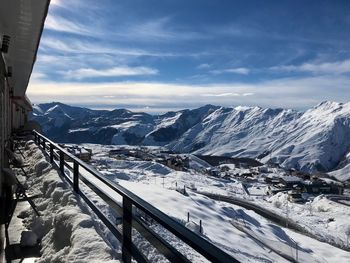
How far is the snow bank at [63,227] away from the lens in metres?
4.23

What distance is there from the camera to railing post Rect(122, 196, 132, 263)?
3809 millimetres

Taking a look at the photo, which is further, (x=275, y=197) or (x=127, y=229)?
(x=275, y=197)

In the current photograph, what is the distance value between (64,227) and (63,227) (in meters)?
0.04


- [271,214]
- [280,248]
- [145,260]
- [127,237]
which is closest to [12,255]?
[127,237]

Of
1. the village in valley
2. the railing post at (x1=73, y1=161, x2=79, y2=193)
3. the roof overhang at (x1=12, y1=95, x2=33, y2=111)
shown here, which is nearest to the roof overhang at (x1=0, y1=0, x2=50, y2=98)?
the railing post at (x1=73, y1=161, x2=79, y2=193)

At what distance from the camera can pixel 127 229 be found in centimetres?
392

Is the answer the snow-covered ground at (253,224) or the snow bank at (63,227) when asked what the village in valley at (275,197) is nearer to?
the snow-covered ground at (253,224)

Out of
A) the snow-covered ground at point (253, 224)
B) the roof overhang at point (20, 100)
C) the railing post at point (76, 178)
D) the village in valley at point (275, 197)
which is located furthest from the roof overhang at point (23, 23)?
the village in valley at point (275, 197)

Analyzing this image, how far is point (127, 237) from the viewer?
3.96m

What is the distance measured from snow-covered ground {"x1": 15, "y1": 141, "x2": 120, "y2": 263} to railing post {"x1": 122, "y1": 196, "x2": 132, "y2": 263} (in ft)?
0.39

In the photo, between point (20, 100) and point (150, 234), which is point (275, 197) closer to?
point (20, 100)

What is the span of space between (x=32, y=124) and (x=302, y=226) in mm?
36800

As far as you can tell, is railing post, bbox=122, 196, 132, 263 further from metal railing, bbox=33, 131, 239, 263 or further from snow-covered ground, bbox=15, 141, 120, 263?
snow-covered ground, bbox=15, 141, 120, 263

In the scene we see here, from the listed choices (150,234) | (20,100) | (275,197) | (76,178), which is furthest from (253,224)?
(275,197)
